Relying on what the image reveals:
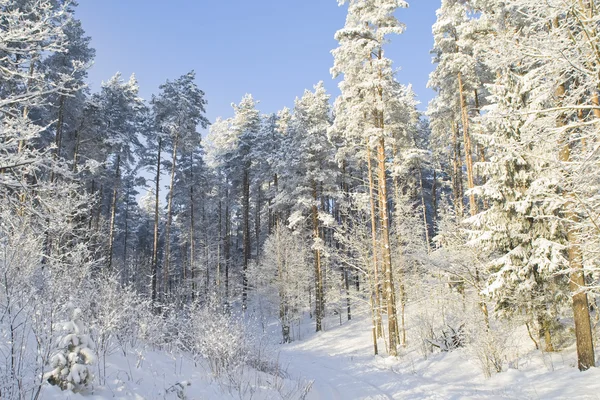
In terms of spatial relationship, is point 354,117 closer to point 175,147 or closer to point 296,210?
point 296,210

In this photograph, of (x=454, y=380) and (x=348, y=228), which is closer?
(x=454, y=380)

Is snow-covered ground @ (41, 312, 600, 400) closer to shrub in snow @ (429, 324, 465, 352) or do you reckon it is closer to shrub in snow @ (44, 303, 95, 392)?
shrub in snow @ (44, 303, 95, 392)

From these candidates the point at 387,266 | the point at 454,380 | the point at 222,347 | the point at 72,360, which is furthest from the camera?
the point at 387,266

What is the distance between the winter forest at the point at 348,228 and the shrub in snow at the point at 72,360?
0.03 m

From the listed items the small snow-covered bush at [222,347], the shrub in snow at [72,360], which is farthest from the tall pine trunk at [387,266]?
the shrub in snow at [72,360]

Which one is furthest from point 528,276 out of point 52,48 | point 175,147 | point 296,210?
point 175,147

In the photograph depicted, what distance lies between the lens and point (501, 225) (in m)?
11.7

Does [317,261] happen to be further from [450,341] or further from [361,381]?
[361,381]

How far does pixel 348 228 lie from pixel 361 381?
38.3ft

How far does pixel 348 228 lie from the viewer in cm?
2064

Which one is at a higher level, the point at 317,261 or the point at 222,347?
the point at 317,261

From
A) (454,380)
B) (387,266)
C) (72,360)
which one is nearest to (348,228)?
(387,266)

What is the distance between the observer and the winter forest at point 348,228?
549 centimetres

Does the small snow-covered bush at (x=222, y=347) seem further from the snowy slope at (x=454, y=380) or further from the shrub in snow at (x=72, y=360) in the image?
the shrub in snow at (x=72, y=360)
